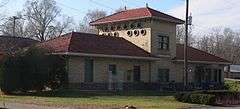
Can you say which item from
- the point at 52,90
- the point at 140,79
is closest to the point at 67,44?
the point at 52,90

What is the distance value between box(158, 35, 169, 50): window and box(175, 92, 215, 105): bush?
13.9 metres

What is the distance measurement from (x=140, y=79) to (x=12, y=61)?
1358 cm

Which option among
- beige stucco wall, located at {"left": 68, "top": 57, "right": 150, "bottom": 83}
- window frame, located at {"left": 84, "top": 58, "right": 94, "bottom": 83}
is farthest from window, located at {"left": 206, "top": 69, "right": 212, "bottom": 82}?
window frame, located at {"left": 84, "top": 58, "right": 94, "bottom": 83}

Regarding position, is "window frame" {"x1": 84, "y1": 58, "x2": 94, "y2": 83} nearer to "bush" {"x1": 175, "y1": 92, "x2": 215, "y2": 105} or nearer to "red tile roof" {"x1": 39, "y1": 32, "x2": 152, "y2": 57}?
"red tile roof" {"x1": 39, "y1": 32, "x2": 152, "y2": 57}

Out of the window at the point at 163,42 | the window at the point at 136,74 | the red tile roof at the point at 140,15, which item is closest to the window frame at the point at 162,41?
the window at the point at 163,42

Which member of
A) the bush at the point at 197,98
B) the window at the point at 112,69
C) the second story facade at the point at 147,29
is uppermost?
the second story facade at the point at 147,29

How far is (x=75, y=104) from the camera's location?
27422 mm

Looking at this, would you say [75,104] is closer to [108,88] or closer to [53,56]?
[53,56]

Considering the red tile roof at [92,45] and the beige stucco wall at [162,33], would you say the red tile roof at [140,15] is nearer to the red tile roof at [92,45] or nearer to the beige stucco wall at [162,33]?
the beige stucco wall at [162,33]

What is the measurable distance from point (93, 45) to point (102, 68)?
2.12m

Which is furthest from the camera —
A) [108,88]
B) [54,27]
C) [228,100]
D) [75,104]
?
[54,27]

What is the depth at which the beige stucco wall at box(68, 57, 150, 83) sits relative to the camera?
126 feet

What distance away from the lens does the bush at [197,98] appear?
103 ft

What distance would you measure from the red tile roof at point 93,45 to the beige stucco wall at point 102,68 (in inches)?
29.8
